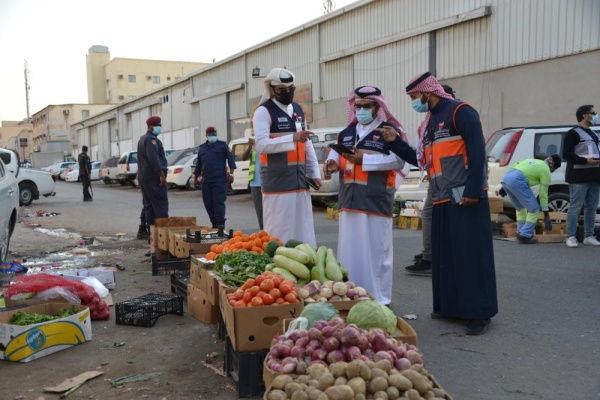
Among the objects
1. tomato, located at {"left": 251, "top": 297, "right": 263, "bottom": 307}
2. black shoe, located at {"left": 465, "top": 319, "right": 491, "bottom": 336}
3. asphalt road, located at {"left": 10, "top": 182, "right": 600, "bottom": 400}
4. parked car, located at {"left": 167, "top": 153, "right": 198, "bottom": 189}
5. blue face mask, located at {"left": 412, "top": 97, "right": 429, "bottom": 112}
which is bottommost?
asphalt road, located at {"left": 10, "top": 182, "right": 600, "bottom": 400}

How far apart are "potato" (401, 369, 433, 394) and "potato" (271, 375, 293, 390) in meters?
0.56

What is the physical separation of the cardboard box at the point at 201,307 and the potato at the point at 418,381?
2799mm

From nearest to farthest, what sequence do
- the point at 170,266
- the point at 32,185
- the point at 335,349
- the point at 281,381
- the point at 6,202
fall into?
1. the point at 281,381
2. the point at 335,349
3. the point at 170,266
4. the point at 6,202
5. the point at 32,185

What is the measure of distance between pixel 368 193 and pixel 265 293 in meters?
1.95

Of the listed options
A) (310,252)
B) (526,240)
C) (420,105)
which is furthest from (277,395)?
(526,240)

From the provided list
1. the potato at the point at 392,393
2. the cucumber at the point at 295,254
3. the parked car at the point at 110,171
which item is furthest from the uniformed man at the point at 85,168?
the potato at the point at 392,393

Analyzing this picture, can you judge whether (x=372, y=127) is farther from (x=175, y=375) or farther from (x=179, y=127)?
(x=179, y=127)

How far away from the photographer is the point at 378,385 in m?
2.84

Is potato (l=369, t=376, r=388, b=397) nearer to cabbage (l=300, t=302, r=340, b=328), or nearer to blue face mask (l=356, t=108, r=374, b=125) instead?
cabbage (l=300, t=302, r=340, b=328)

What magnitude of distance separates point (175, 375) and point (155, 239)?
4165mm

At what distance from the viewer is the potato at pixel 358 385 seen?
2797 mm

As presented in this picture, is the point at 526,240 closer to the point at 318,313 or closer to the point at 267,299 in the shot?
the point at 267,299

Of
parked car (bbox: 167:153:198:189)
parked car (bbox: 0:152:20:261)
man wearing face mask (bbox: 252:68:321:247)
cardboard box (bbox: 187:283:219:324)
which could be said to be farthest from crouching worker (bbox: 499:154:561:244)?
parked car (bbox: 167:153:198:189)

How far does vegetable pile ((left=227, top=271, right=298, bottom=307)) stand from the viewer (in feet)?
14.0
